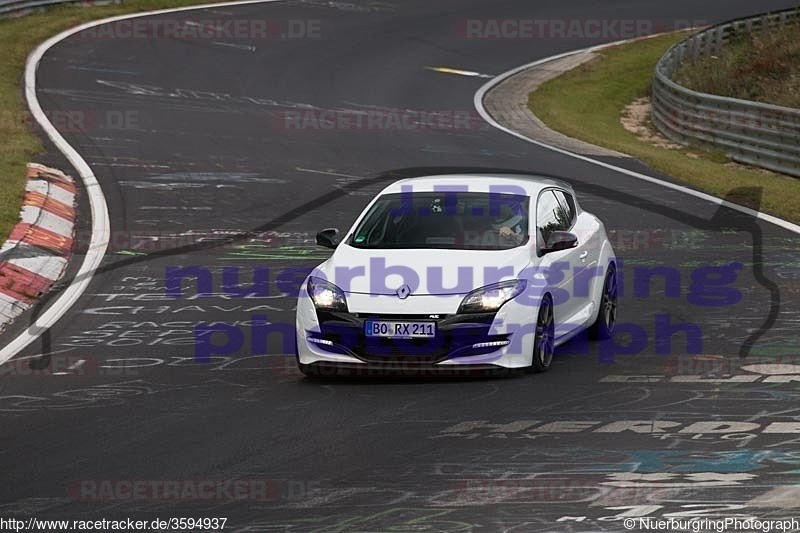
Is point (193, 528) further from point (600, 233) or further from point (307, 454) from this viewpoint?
point (600, 233)

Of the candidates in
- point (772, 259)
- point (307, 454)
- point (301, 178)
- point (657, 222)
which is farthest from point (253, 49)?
point (307, 454)

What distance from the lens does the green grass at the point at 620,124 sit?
2308 cm

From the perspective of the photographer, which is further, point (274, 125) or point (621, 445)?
point (274, 125)

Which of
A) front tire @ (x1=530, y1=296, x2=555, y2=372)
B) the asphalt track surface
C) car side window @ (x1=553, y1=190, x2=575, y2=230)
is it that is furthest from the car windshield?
the asphalt track surface

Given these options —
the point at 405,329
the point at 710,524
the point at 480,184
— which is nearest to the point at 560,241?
the point at 480,184

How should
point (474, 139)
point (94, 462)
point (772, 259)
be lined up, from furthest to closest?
1. point (474, 139)
2. point (772, 259)
3. point (94, 462)

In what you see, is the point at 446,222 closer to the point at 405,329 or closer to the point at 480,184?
the point at 480,184

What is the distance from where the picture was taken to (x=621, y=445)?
886 centimetres

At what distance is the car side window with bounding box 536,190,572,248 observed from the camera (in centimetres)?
1196

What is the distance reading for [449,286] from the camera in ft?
35.6

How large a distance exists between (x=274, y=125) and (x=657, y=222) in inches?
440

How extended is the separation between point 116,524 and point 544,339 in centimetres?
470

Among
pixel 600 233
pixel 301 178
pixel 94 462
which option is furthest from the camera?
pixel 301 178

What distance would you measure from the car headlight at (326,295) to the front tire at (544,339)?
148 cm
